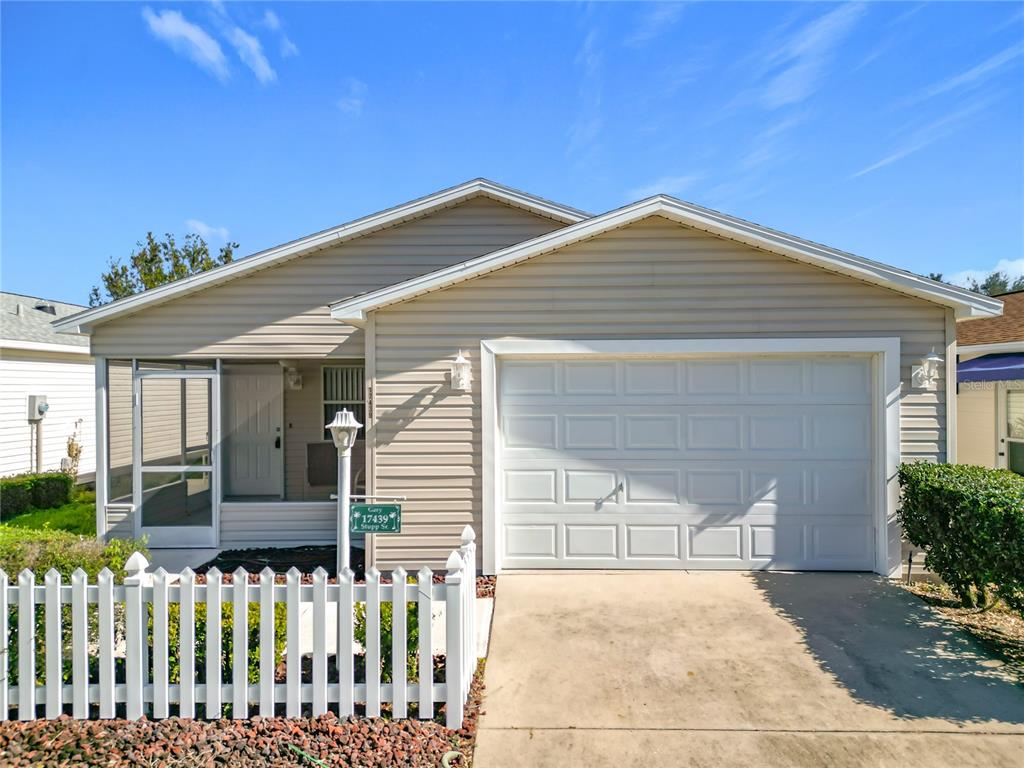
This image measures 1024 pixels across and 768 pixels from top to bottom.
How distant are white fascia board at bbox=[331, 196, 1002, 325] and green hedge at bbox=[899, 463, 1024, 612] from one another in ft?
6.11

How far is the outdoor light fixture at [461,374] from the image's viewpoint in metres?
5.88

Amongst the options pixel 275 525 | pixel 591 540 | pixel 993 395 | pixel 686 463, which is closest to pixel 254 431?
pixel 275 525

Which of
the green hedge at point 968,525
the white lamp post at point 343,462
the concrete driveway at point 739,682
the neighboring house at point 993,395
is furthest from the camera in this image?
the neighboring house at point 993,395

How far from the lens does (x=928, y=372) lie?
574 cm

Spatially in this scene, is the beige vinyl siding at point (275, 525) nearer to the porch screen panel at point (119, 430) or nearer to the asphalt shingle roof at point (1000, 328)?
the porch screen panel at point (119, 430)

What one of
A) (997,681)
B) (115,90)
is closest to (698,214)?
(997,681)

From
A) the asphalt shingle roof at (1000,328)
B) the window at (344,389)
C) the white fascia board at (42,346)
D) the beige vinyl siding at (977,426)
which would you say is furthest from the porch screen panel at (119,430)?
the asphalt shingle roof at (1000,328)

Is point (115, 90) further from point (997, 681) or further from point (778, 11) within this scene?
point (997, 681)

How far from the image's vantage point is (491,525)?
19.4ft

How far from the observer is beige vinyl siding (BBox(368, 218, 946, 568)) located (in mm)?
5824

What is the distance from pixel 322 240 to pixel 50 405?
10.7 m

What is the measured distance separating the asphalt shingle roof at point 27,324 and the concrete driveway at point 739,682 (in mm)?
13647

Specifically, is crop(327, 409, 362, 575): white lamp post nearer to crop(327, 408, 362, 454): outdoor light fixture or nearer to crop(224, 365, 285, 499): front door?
crop(327, 408, 362, 454): outdoor light fixture

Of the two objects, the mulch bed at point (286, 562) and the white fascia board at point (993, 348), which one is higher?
the white fascia board at point (993, 348)
